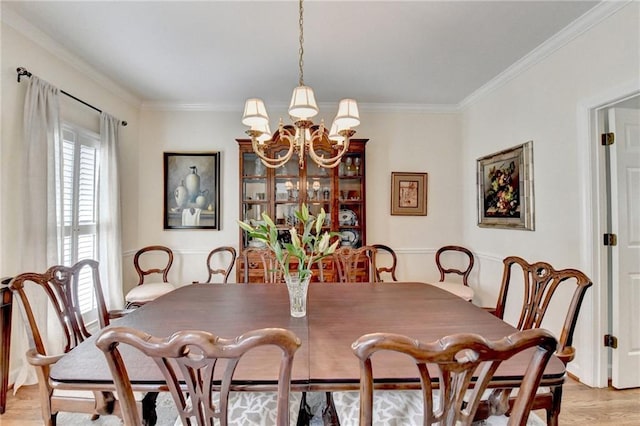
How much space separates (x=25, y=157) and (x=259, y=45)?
6.29 feet

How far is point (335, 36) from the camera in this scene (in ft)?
7.89

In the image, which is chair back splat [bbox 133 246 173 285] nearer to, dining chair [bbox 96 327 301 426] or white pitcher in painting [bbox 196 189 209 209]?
white pitcher in painting [bbox 196 189 209 209]

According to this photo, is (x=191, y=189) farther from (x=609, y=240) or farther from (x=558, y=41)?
(x=609, y=240)

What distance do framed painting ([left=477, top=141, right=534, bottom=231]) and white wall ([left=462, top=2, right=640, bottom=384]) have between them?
0.23 ft

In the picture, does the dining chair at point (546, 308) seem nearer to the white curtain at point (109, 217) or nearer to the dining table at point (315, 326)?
the dining table at point (315, 326)

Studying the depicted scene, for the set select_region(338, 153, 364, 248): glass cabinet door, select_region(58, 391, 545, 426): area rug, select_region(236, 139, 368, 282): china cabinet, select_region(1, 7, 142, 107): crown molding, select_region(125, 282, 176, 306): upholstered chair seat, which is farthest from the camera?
select_region(338, 153, 364, 248): glass cabinet door

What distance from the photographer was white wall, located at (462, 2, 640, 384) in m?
2.10

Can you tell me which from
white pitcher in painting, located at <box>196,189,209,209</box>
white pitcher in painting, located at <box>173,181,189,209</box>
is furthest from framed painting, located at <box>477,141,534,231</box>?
white pitcher in painting, located at <box>173,181,189,209</box>

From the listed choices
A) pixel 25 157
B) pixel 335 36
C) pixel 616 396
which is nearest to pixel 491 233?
pixel 616 396

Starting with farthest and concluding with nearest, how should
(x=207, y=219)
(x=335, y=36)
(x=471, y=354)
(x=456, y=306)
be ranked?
(x=207, y=219), (x=335, y=36), (x=456, y=306), (x=471, y=354)

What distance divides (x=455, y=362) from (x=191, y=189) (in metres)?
3.69

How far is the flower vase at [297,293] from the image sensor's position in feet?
5.13

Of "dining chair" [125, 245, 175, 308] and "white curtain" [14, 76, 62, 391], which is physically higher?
"white curtain" [14, 76, 62, 391]

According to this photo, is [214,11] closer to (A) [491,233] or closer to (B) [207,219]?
(B) [207,219]
